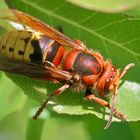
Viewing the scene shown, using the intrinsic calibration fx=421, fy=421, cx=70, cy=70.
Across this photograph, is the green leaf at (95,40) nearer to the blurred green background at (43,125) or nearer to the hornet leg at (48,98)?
the hornet leg at (48,98)

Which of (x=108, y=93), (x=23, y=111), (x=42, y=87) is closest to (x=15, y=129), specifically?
(x=23, y=111)

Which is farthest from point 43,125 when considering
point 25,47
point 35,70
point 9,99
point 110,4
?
point 110,4

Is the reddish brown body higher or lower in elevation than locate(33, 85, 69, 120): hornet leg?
higher

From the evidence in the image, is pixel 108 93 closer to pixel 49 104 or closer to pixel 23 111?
pixel 49 104

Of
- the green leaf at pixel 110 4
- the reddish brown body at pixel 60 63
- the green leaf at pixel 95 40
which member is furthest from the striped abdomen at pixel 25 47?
the green leaf at pixel 110 4

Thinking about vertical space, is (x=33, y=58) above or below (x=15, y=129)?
above

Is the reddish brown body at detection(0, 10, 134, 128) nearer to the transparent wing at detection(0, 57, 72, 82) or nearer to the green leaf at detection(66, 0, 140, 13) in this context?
the transparent wing at detection(0, 57, 72, 82)

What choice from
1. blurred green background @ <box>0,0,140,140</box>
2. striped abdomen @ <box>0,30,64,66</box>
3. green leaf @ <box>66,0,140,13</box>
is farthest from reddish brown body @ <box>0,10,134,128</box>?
green leaf @ <box>66,0,140,13</box>

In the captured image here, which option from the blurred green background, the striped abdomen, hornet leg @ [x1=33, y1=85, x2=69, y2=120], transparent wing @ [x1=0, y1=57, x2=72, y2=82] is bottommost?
the blurred green background
